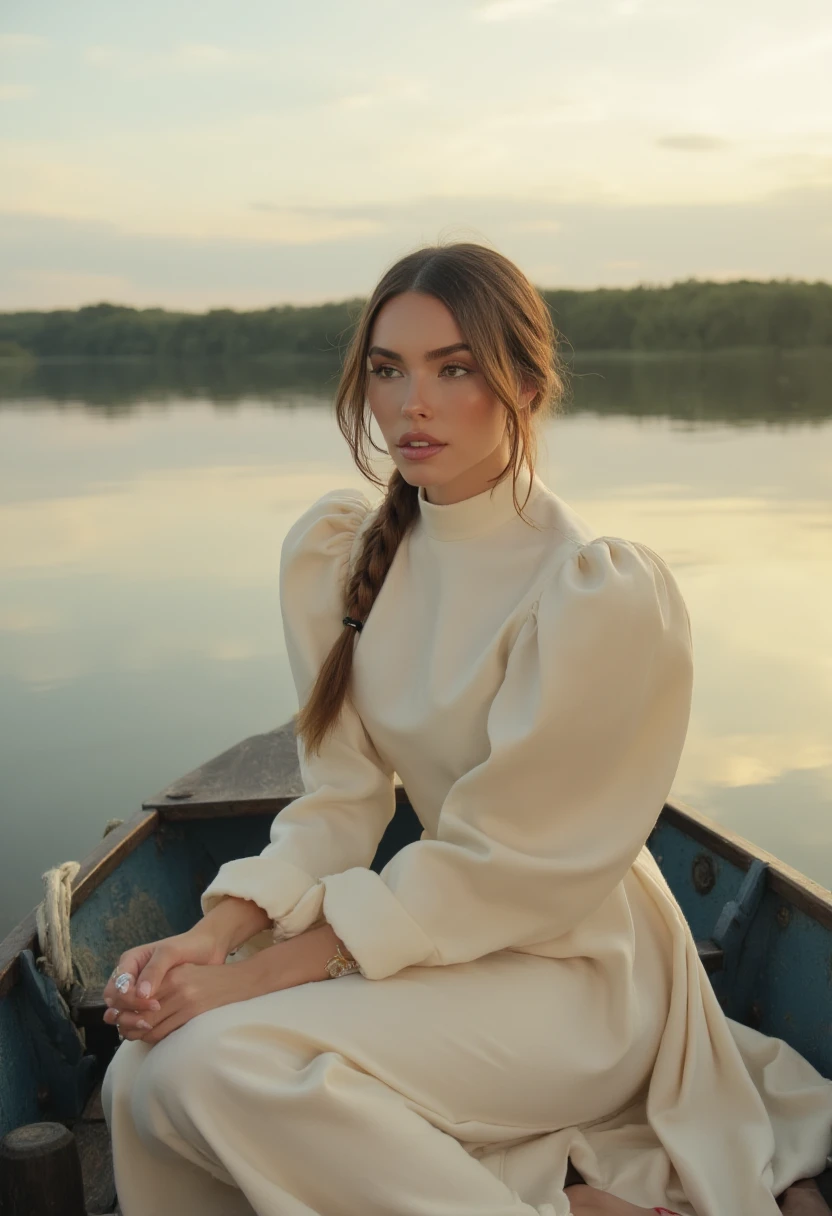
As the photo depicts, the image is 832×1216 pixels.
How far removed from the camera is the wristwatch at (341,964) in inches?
68.2

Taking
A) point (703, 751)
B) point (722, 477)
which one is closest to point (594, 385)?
point (722, 477)

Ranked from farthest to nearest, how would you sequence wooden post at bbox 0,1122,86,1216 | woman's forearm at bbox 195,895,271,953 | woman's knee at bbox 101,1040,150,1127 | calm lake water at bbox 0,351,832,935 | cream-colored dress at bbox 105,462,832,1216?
1. calm lake water at bbox 0,351,832,935
2. woman's forearm at bbox 195,895,271,953
3. woman's knee at bbox 101,1040,150,1127
4. cream-colored dress at bbox 105,462,832,1216
5. wooden post at bbox 0,1122,86,1216

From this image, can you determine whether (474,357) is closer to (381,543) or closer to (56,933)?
(381,543)

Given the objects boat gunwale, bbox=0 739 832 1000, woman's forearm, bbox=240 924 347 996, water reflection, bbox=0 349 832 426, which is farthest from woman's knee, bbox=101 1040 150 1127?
water reflection, bbox=0 349 832 426

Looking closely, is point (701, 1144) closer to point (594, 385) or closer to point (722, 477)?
point (722, 477)

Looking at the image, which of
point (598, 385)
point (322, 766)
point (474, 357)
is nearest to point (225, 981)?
point (322, 766)

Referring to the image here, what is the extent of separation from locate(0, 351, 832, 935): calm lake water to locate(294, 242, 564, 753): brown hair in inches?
7.5

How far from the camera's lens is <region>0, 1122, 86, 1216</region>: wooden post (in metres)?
1.46

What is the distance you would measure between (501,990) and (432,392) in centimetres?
84

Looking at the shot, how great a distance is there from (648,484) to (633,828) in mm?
13401

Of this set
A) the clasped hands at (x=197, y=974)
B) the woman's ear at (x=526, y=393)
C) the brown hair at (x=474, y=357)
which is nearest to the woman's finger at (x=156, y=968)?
the clasped hands at (x=197, y=974)

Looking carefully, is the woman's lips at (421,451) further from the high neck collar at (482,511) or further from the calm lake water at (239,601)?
the calm lake water at (239,601)

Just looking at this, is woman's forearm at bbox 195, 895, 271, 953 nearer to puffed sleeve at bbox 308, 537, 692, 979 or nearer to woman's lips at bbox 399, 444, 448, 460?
puffed sleeve at bbox 308, 537, 692, 979

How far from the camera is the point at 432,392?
74.7 inches
